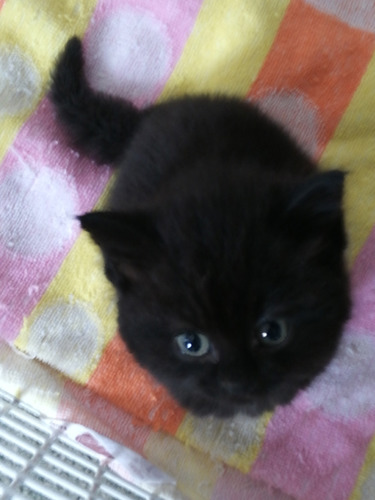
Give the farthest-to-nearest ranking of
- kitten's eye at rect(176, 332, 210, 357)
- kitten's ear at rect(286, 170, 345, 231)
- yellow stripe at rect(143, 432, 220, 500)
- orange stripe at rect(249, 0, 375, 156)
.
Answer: orange stripe at rect(249, 0, 375, 156) → yellow stripe at rect(143, 432, 220, 500) → kitten's eye at rect(176, 332, 210, 357) → kitten's ear at rect(286, 170, 345, 231)

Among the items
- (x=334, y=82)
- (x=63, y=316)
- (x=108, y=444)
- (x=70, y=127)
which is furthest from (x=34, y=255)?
(x=334, y=82)

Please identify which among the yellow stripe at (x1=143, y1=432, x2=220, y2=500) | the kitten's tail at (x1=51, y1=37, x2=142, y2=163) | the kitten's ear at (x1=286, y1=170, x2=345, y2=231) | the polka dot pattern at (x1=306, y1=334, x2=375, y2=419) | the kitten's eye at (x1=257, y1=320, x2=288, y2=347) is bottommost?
the yellow stripe at (x1=143, y1=432, x2=220, y2=500)

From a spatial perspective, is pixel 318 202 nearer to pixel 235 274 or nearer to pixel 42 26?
pixel 235 274

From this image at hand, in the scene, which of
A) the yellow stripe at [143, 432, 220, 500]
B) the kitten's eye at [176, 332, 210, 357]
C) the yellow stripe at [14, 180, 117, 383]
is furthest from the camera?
the yellow stripe at [14, 180, 117, 383]

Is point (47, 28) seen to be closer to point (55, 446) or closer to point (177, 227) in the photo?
point (177, 227)

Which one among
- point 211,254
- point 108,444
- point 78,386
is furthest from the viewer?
point 78,386

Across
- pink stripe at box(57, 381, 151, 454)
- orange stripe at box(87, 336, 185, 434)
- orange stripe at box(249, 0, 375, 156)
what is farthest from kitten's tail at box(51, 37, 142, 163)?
pink stripe at box(57, 381, 151, 454)

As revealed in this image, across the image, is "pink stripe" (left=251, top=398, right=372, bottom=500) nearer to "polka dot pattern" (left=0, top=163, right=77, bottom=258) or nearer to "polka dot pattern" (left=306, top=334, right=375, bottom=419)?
"polka dot pattern" (left=306, top=334, right=375, bottom=419)
